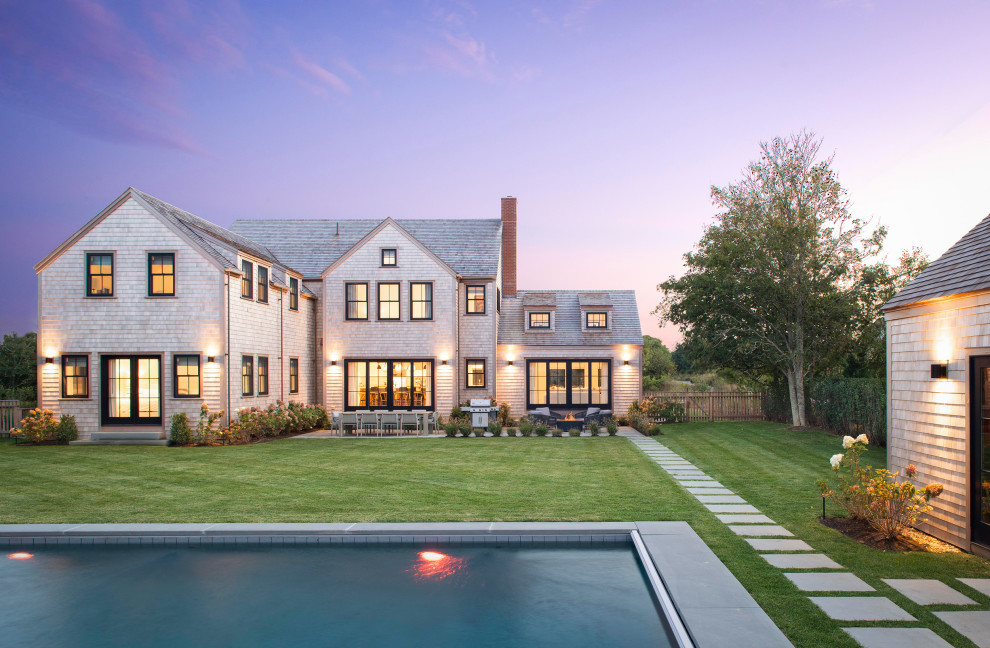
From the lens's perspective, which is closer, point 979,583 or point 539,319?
point 979,583

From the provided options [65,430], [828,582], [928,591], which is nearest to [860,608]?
[828,582]

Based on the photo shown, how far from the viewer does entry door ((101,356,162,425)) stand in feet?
55.4

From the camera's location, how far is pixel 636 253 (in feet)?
124

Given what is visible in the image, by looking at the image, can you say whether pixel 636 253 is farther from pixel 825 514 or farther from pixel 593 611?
pixel 593 611

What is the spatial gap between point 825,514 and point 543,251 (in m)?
30.1

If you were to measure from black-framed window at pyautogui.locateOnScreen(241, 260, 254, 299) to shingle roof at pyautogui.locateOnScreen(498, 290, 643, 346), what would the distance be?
9.65 m

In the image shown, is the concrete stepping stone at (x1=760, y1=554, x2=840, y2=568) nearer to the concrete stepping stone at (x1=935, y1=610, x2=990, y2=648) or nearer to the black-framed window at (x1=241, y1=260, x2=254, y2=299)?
the concrete stepping stone at (x1=935, y1=610, x2=990, y2=648)

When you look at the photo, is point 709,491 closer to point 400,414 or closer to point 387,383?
point 400,414

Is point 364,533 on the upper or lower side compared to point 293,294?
lower

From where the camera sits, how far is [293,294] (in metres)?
21.1

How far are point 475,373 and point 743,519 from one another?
1539 cm

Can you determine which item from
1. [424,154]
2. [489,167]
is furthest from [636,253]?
[424,154]

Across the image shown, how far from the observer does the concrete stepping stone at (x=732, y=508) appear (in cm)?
826

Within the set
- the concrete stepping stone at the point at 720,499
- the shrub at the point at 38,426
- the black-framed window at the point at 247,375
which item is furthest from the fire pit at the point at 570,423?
the shrub at the point at 38,426
